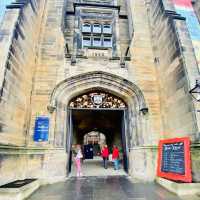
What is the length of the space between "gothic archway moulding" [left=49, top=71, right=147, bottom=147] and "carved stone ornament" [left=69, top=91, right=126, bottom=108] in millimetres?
118

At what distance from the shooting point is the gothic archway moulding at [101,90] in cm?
616

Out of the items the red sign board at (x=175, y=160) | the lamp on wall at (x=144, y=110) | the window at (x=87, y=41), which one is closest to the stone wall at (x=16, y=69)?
the window at (x=87, y=41)

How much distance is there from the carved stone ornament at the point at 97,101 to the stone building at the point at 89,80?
0.04 metres

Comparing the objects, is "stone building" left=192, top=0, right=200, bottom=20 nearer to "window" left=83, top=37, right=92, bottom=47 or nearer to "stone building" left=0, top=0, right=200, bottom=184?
"stone building" left=0, top=0, right=200, bottom=184

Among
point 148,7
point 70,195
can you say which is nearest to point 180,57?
point 148,7

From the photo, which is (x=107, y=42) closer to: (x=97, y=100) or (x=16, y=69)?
(x=97, y=100)

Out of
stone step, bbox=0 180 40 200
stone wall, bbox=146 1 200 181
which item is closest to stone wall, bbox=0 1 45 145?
stone step, bbox=0 180 40 200

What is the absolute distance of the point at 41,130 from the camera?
5.85 metres

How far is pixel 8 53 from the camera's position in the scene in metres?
4.92

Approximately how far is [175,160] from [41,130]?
4204 mm

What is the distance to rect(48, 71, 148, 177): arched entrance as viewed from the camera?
6.14 m

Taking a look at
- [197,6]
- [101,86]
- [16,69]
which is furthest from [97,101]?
[197,6]

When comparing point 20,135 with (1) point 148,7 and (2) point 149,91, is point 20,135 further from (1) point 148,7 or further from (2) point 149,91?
(1) point 148,7

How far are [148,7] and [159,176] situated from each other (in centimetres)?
767
